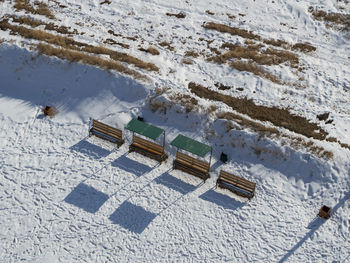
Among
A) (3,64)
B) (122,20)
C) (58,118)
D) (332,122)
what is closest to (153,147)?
(58,118)

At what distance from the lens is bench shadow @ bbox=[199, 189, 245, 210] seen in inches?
761

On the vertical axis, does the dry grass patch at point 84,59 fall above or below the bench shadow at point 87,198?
above

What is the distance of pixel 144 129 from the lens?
819 inches

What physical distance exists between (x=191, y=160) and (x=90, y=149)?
5.90 meters

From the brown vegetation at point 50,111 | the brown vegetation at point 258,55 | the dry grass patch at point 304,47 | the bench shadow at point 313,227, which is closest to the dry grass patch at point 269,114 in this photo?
the bench shadow at point 313,227

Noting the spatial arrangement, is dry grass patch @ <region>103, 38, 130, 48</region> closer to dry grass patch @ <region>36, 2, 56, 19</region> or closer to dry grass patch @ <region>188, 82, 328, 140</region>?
dry grass patch @ <region>36, 2, 56, 19</region>

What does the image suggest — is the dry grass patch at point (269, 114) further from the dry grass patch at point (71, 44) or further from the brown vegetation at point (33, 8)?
the brown vegetation at point (33, 8)

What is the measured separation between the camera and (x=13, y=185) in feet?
64.4

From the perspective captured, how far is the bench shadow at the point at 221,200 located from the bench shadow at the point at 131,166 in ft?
11.5

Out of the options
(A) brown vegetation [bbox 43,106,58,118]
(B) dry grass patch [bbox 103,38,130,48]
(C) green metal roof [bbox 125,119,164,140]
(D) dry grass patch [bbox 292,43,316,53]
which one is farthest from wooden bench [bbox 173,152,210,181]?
(D) dry grass patch [bbox 292,43,316,53]

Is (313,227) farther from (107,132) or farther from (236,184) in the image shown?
(107,132)

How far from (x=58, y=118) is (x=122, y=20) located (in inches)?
494

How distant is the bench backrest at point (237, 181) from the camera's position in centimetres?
1934

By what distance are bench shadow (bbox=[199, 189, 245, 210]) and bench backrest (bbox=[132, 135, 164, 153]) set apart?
351 cm
